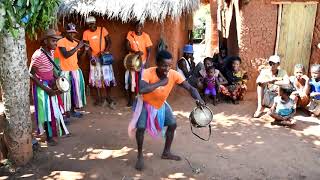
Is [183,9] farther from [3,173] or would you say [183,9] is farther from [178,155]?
[3,173]

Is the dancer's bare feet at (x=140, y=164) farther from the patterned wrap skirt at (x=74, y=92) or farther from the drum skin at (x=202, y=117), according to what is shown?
the patterned wrap skirt at (x=74, y=92)

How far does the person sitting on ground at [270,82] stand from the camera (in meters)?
6.71

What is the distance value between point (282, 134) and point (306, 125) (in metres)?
0.72

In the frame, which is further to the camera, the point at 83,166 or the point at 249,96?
the point at 249,96

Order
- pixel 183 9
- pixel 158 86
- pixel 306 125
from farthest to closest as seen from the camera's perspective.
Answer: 1. pixel 183 9
2. pixel 306 125
3. pixel 158 86

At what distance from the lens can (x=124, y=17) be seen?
277 inches

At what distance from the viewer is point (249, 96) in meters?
7.84

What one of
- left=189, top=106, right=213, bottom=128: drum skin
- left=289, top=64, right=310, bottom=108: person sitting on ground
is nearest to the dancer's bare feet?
left=189, top=106, right=213, bottom=128: drum skin

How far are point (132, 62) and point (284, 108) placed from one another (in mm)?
3078

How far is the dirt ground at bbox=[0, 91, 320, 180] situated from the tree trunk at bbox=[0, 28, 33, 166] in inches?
11.2

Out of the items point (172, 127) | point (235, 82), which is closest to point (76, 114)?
point (172, 127)

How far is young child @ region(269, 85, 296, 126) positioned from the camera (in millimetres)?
6199

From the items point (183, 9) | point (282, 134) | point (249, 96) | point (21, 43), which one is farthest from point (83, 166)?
point (249, 96)

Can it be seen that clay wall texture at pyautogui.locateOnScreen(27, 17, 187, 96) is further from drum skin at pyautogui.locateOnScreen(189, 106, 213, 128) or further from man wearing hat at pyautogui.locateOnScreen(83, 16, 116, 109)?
drum skin at pyautogui.locateOnScreen(189, 106, 213, 128)
